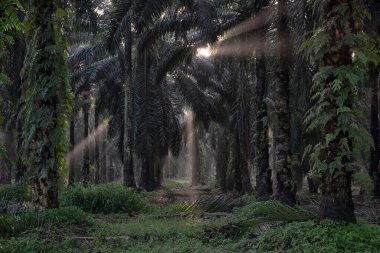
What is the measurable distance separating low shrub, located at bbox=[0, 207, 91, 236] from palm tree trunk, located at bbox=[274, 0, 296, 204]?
4.66m

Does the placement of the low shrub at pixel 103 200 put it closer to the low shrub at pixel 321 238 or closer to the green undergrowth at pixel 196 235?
the green undergrowth at pixel 196 235

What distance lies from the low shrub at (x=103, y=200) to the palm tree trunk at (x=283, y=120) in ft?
18.1

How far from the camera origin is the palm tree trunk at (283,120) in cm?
1064

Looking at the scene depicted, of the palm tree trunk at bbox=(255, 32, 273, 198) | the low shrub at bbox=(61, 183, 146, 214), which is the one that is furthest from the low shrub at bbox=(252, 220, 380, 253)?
the low shrub at bbox=(61, 183, 146, 214)

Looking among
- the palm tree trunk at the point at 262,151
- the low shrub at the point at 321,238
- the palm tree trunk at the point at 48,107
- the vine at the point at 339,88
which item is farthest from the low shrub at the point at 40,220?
the palm tree trunk at the point at 262,151

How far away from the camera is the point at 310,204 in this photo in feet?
43.8

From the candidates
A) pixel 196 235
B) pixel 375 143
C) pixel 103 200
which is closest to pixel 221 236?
pixel 196 235

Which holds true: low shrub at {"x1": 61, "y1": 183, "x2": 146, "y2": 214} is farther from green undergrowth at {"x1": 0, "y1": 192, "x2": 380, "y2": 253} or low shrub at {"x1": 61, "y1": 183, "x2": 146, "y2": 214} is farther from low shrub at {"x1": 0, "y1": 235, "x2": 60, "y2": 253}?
low shrub at {"x1": 0, "y1": 235, "x2": 60, "y2": 253}

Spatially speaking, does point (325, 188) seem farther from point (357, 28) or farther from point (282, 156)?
point (282, 156)

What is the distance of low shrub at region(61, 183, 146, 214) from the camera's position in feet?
46.3

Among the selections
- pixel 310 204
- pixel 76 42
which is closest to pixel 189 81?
pixel 76 42

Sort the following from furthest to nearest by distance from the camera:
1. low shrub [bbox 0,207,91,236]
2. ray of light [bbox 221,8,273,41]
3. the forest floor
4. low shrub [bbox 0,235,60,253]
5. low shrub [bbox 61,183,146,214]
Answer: ray of light [bbox 221,8,273,41], low shrub [bbox 61,183,146,214], low shrub [bbox 0,207,91,236], low shrub [bbox 0,235,60,253], the forest floor

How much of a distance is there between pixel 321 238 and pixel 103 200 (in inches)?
358

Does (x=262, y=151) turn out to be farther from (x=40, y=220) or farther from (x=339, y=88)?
(x=40, y=220)
